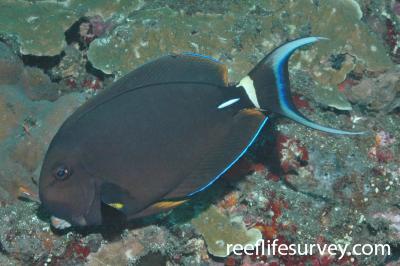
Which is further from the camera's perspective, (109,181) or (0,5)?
(0,5)

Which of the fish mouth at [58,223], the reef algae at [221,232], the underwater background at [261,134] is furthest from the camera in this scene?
the reef algae at [221,232]

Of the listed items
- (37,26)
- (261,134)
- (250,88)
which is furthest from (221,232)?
(37,26)

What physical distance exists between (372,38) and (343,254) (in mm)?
2526

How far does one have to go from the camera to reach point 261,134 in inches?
151

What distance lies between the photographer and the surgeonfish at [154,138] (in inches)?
96.7

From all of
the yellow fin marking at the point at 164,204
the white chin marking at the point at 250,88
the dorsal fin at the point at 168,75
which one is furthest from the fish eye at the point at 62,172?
the white chin marking at the point at 250,88

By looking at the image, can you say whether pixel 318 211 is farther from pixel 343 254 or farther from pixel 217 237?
pixel 217 237

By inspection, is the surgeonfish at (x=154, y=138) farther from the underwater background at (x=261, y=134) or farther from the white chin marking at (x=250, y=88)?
Result: the underwater background at (x=261, y=134)

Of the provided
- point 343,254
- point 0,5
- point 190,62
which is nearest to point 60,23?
point 0,5

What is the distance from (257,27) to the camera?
4496 mm

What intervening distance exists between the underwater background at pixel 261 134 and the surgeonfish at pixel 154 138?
83 cm

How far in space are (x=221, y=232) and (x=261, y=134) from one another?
99cm

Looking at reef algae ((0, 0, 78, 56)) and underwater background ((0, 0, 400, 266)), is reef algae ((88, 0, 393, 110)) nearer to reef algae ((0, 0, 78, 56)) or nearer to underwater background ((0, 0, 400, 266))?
underwater background ((0, 0, 400, 266))

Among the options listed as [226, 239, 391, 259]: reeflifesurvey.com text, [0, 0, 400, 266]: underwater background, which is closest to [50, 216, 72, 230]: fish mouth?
[0, 0, 400, 266]: underwater background
